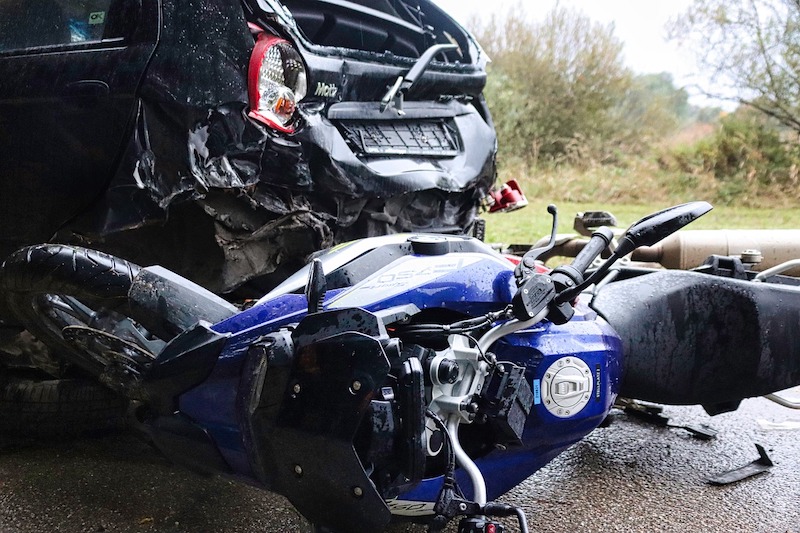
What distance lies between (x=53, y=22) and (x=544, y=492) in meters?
2.41

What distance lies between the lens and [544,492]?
2680 millimetres

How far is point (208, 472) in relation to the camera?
192 centimetres

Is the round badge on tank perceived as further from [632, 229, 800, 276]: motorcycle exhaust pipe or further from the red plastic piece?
the red plastic piece

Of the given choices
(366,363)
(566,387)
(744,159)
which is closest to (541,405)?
(566,387)

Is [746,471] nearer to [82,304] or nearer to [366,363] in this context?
[366,363]

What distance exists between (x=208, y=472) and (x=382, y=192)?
4.61 ft

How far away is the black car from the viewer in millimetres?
2516

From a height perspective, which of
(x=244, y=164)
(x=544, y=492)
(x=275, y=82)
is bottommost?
(x=544, y=492)

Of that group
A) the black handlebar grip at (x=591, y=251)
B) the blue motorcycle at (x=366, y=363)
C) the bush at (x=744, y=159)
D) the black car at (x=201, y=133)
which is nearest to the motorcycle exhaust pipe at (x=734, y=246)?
the black car at (x=201, y=133)

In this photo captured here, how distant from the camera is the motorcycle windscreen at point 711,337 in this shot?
94.9 inches

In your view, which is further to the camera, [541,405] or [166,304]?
[541,405]

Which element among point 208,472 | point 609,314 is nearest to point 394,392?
point 208,472

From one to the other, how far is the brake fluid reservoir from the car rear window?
183 cm

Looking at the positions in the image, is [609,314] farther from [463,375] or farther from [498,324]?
[463,375]
